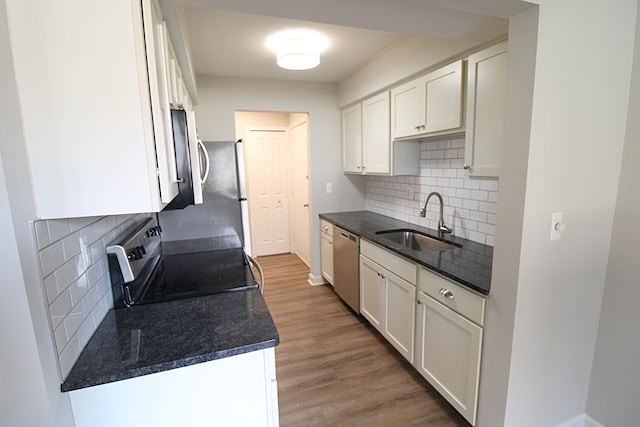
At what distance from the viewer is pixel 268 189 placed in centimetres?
498

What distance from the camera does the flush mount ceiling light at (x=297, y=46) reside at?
2.22 meters

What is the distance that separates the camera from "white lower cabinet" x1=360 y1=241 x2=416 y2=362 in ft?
6.79

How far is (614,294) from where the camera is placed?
5.01ft

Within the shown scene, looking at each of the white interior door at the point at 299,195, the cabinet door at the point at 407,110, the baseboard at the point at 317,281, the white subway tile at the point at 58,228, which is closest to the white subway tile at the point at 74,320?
the white subway tile at the point at 58,228

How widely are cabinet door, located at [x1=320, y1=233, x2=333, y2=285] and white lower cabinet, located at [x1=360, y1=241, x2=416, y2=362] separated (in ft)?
2.46

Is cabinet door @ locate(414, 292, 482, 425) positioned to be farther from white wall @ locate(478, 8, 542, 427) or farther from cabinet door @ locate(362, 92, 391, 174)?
cabinet door @ locate(362, 92, 391, 174)

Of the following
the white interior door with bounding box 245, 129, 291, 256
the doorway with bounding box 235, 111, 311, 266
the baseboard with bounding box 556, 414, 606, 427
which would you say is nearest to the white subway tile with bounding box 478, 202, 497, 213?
the baseboard with bounding box 556, 414, 606, 427

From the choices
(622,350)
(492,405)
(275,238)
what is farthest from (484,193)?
(275,238)

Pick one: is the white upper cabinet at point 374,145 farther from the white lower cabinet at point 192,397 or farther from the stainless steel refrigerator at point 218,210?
the white lower cabinet at point 192,397

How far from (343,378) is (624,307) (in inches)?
65.6

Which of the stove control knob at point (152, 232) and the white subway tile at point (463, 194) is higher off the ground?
the white subway tile at point (463, 194)

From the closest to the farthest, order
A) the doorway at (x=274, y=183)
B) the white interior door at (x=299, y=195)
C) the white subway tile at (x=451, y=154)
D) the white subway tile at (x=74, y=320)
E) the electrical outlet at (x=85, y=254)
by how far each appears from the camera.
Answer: the white subway tile at (x=74, y=320) < the electrical outlet at (x=85, y=254) < the white subway tile at (x=451, y=154) < the white interior door at (x=299, y=195) < the doorway at (x=274, y=183)

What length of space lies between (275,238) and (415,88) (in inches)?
139

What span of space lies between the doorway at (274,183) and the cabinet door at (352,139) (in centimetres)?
99
